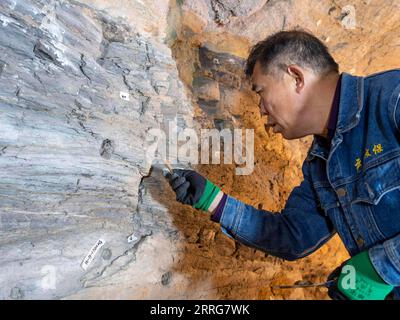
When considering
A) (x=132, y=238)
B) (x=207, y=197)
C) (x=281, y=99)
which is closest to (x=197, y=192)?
(x=207, y=197)

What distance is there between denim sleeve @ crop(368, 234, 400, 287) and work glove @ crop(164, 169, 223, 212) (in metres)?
0.86

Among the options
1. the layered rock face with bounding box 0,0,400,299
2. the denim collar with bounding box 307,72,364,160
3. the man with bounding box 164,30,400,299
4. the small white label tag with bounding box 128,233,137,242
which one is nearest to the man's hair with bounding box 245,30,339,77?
the man with bounding box 164,30,400,299

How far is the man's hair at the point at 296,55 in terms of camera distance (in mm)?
1927

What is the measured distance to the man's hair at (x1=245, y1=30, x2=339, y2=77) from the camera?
193 cm

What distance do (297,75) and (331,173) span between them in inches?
20.0

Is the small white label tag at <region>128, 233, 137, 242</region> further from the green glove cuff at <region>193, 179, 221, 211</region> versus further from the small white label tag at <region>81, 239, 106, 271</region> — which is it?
the green glove cuff at <region>193, 179, 221, 211</region>

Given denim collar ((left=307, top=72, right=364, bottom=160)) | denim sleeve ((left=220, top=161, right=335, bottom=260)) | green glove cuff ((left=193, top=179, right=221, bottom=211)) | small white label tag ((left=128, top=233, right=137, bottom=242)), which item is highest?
denim collar ((left=307, top=72, right=364, bottom=160))

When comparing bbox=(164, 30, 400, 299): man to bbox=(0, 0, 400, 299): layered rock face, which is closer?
bbox=(164, 30, 400, 299): man

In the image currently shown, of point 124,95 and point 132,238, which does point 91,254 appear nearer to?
point 132,238

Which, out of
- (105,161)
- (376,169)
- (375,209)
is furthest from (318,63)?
(105,161)

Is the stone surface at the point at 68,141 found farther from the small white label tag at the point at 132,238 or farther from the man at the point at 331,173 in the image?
the man at the point at 331,173

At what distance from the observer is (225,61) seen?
3.00 metres

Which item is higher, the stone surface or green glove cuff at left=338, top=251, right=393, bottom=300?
the stone surface

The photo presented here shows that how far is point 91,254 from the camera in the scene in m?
2.14
